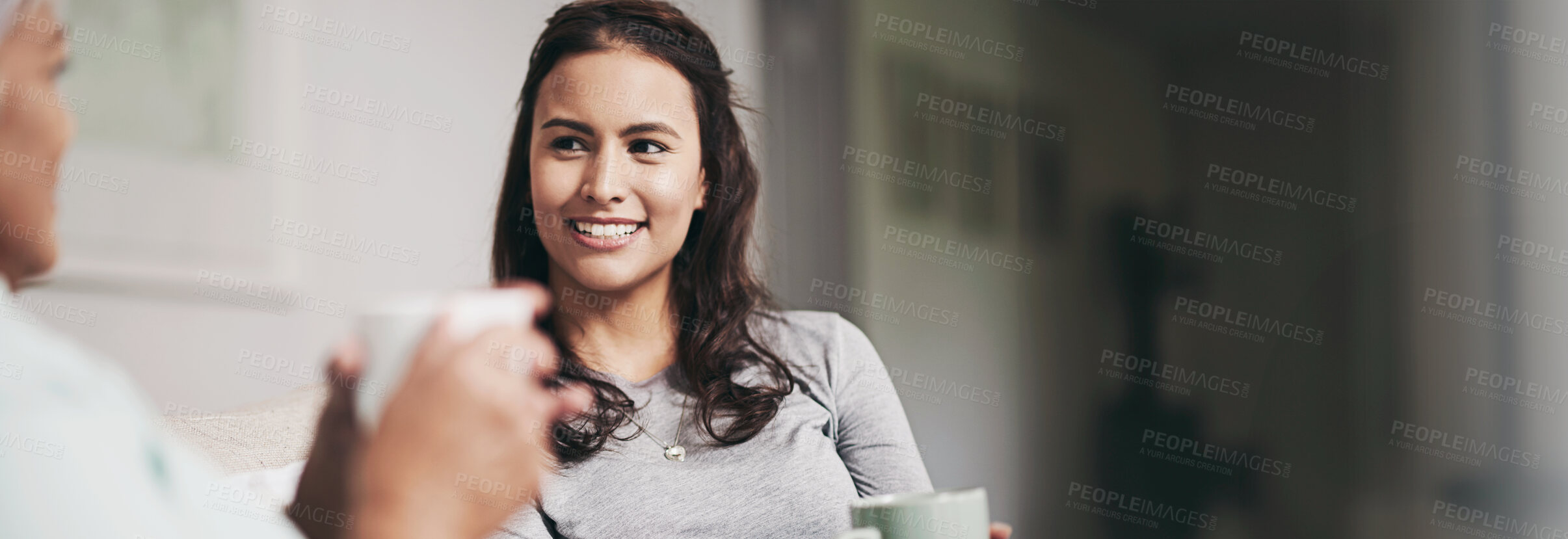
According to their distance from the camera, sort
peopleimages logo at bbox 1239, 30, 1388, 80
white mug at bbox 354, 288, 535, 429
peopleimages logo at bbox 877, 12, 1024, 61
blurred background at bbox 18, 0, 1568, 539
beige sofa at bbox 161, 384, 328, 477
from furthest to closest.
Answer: peopleimages logo at bbox 877, 12, 1024, 61 → peopleimages logo at bbox 1239, 30, 1388, 80 → blurred background at bbox 18, 0, 1568, 539 → beige sofa at bbox 161, 384, 328, 477 → white mug at bbox 354, 288, 535, 429

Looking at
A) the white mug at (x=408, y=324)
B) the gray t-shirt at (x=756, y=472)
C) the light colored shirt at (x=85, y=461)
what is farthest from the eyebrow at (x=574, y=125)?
the light colored shirt at (x=85, y=461)

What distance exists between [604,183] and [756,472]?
0.38 metres

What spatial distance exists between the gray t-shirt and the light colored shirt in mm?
712

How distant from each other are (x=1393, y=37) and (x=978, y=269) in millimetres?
895

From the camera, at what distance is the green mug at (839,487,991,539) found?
60cm

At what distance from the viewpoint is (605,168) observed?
1091mm

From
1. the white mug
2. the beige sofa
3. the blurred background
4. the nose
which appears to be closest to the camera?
the white mug

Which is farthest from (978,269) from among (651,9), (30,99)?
(30,99)

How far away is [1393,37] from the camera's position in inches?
59.7

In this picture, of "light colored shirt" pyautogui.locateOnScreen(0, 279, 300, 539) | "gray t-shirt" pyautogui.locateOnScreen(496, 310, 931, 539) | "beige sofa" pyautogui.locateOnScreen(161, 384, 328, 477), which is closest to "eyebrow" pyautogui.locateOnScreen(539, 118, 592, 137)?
"gray t-shirt" pyautogui.locateOnScreen(496, 310, 931, 539)

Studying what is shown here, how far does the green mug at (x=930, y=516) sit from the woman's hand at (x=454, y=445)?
314 mm

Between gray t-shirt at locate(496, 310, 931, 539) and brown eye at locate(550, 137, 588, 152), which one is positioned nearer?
gray t-shirt at locate(496, 310, 931, 539)

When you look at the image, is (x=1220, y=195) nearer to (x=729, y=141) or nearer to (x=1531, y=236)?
(x=1531, y=236)

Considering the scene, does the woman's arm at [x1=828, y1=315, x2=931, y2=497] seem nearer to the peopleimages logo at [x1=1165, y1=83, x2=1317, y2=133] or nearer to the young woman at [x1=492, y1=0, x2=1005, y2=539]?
the young woman at [x1=492, y1=0, x2=1005, y2=539]
